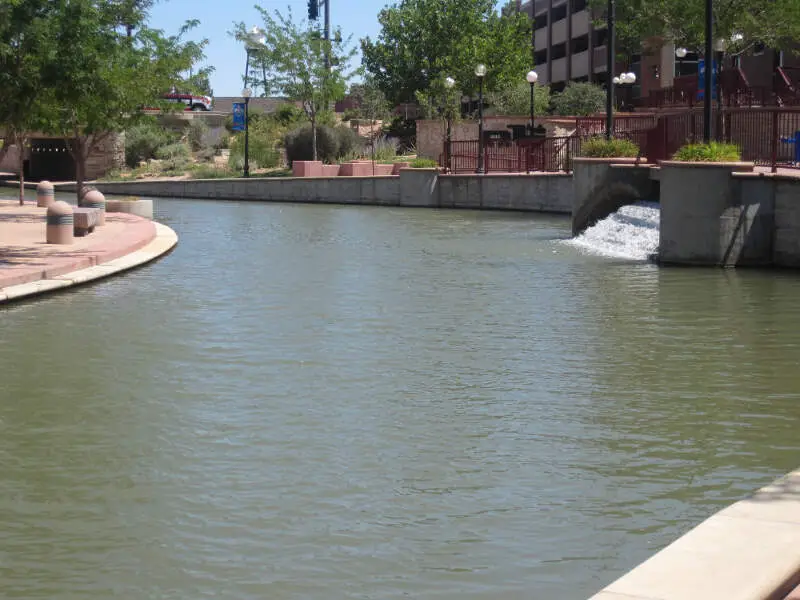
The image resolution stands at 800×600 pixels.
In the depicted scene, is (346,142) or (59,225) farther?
(346,142)

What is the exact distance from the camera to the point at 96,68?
22719 millimetres

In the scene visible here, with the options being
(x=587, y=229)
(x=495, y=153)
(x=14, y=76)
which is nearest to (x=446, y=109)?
(x=495, y=153)

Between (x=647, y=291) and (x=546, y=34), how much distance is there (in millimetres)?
84006

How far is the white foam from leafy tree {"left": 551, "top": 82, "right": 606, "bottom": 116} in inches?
1636

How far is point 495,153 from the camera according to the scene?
47656 mm

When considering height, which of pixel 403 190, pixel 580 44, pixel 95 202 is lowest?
pixel 95 202

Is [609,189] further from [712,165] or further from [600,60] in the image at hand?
[600,60]

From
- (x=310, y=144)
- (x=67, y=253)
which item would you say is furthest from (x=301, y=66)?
(x=67, y=253)

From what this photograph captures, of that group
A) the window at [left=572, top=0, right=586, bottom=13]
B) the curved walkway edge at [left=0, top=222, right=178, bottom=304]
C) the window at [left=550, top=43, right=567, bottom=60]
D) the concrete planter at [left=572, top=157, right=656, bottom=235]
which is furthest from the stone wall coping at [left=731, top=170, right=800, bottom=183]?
the window at [left=550, top=43, right=567, bottom=60]

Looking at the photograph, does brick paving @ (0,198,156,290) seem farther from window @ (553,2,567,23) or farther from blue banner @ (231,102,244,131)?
window @ (553,2,567,23)

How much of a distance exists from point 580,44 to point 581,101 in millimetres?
24882

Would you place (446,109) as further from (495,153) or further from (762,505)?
(762,505)

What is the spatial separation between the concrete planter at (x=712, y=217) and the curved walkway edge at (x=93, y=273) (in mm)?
9911

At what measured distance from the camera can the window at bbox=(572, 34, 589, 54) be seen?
93550mm
